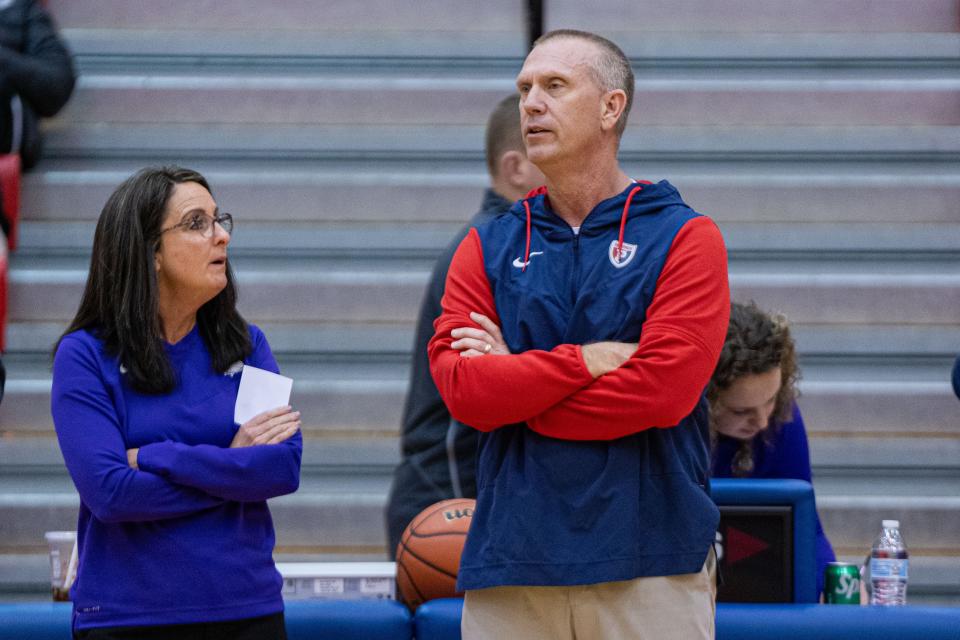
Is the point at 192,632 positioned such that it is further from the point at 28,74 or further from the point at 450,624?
the point at 28,74

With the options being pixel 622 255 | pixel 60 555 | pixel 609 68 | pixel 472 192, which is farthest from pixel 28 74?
pixel 622 255

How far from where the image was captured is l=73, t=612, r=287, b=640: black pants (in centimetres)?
235

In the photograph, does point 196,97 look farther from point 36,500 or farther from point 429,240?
point 36,500

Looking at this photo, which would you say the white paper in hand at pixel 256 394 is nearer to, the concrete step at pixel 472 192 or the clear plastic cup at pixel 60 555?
the clear plastic cup at pixel 60 555

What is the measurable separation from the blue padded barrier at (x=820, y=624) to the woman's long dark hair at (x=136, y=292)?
2.45 ft

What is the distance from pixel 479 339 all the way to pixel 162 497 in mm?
647

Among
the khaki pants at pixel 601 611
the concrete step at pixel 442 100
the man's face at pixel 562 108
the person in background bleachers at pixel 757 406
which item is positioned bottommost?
the khaki pants at pixel 601 611

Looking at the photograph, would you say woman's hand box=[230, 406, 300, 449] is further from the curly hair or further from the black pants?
the curly hair

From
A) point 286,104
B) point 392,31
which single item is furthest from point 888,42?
point 286,104

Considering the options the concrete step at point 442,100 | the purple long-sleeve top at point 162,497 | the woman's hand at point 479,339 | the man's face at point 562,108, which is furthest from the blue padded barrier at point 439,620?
the concrete step at point 442,100

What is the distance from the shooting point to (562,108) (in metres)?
2.28

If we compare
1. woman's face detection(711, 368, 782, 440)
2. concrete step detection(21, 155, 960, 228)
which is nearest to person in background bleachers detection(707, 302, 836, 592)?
woman's face detection(711, 368, 782, 440)

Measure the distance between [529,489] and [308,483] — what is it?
274cm

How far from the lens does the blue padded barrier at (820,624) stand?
2.85 meters
